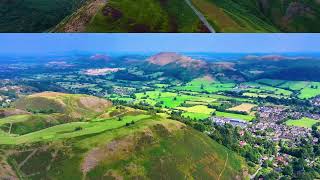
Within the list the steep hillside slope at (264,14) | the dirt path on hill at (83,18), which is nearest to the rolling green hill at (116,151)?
the dirt path on hill at (83,18)

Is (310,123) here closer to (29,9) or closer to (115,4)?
(115,4)

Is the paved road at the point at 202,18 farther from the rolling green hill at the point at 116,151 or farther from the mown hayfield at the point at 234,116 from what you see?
the rolling green hill at the point at 116,151

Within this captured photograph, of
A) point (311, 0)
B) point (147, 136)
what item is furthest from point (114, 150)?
point (311, 0)

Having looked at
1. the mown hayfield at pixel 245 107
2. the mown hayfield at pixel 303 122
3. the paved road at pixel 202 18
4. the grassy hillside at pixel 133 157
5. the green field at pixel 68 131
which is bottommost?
the grassy hillside at pixel 133 157

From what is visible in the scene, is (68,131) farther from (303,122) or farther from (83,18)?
(83,18)

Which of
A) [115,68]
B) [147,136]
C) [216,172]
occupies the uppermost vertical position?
[115,68]

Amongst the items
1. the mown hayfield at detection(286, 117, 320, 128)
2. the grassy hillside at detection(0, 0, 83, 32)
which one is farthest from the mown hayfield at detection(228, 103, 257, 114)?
the grassy hillside at detection(0, 0, 83, 32)
